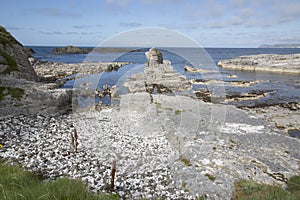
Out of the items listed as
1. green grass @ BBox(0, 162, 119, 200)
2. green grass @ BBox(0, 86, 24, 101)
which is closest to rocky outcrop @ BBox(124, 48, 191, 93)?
green grass @ BBox(0, 86, 24, 101)

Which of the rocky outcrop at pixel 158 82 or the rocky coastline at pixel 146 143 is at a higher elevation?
the rocky outcrop at pixel 158 82

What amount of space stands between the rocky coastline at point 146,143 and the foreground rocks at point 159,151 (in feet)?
0.15

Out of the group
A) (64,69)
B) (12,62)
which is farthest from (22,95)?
(64,69)

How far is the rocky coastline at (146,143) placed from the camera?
33.1 ft

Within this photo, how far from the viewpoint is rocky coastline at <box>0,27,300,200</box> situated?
33.1ft

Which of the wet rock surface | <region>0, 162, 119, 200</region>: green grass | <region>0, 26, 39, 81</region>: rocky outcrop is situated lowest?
the wet rock surface

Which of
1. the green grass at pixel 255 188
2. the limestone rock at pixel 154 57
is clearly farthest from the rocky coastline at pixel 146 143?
the limestone rock at pixel 154 57

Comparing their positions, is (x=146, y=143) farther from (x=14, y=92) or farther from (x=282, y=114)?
(x=282, y=114)

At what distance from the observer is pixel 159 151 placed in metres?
13.4

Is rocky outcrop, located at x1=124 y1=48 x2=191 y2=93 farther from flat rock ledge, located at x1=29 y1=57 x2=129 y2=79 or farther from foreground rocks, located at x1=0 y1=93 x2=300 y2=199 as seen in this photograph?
flat rock ledge, located at x1=29 y1=57 x2=129 y2=79

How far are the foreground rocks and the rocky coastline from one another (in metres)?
0.05

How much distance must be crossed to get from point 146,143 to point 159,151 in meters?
1.45

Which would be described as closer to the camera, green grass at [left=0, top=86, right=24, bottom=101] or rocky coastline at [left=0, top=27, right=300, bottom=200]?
rocky coastline at [left=0, top=27, right=300, bottom=200]

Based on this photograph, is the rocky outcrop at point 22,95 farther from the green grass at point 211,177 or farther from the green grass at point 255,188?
the green grass at point 255,188
